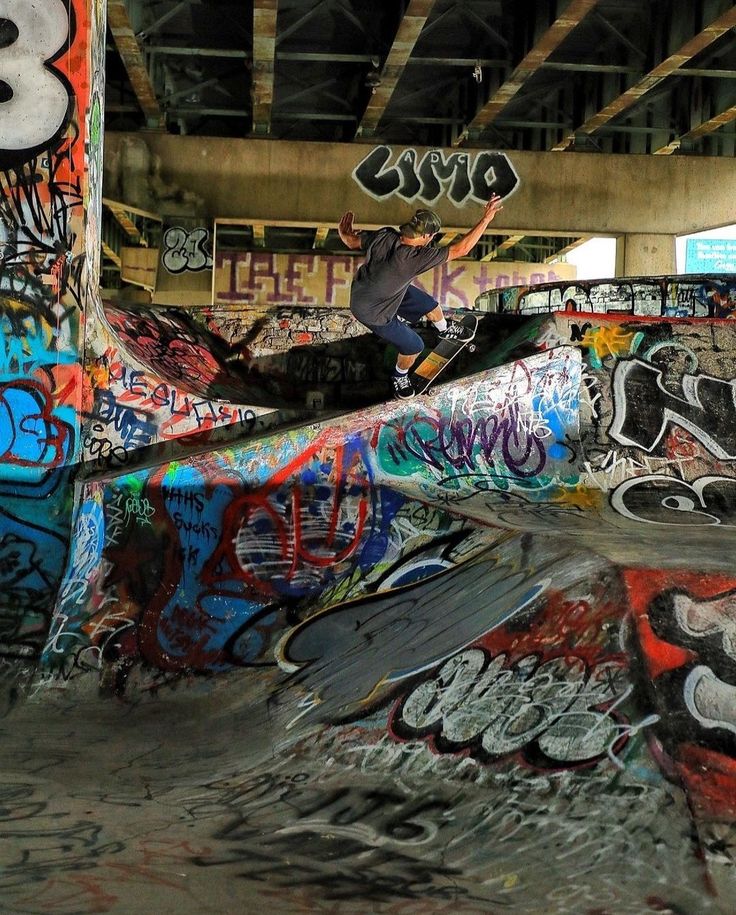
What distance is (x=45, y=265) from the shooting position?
896cm

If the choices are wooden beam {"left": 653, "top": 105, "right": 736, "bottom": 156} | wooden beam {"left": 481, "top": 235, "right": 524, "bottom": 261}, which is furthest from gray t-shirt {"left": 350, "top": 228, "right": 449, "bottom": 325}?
wooden beam {"left": 481, "top": 235, "right": 524, "bottom": 261}

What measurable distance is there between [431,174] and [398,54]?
19.3 ft

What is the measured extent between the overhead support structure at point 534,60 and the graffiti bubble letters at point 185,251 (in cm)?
666

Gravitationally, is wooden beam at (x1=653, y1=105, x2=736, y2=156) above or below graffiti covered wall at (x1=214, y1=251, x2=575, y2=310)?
above

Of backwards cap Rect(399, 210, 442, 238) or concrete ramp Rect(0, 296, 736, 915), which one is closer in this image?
concrete ramp Rect(0, 296, 736, 915)

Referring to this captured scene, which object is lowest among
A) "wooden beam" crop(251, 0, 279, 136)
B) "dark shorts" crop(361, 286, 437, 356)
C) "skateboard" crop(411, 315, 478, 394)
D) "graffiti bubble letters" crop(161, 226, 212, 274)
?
"skateboard" crop(411, 315, 478, 394)

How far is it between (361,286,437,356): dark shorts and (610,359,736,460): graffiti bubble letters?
89.2 inches

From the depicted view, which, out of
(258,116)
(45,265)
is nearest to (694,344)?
Answer: (45,265)

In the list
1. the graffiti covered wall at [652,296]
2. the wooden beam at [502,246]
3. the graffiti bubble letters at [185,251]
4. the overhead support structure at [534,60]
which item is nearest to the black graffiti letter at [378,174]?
the overhead support structure at [534,60]

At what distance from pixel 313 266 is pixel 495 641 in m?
33.8

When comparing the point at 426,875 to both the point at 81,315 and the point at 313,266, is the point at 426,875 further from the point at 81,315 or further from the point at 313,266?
the point at 313,266

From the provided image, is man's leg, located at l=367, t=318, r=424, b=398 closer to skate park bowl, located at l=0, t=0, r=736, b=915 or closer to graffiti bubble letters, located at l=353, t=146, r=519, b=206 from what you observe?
skate park bowl, located at l=0, t=0, r=736, b=915

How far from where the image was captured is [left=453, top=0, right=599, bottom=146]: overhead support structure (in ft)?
49.1

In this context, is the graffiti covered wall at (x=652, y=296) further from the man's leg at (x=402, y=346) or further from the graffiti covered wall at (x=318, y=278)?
the graffiti covered wall at (x=318, y=278)
